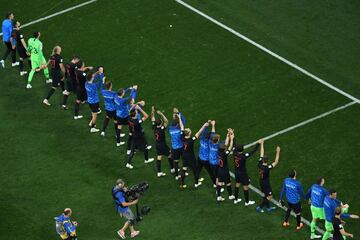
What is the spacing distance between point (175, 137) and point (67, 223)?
5.12 metres

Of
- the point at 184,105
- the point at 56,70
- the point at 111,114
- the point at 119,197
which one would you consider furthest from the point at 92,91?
the point at 119,197

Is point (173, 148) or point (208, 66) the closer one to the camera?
point (173, 148)

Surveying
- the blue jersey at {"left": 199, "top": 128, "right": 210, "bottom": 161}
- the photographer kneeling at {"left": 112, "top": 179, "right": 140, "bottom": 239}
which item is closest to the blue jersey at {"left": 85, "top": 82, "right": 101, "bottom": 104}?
the blue jersey at {"left": 199, "top": 128, "right": 210, "bottom": 161}

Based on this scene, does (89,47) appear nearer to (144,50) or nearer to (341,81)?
(144,50)

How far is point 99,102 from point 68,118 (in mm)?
1298

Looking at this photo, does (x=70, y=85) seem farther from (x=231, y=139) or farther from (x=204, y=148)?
(x=231, y=139)

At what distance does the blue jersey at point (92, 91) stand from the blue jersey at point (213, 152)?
220 inches

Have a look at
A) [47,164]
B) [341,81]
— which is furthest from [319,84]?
[47,164]

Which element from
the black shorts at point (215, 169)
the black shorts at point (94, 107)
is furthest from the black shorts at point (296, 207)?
the black shorts at point (94, 107)

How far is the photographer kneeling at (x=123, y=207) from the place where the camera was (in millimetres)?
32406

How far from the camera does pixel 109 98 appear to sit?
1474 inches

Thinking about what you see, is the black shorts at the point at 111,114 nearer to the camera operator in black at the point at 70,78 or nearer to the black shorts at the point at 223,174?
the camera operator in black at the point at 70,78

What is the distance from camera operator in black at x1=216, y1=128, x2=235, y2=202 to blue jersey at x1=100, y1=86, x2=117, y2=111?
4.67 m

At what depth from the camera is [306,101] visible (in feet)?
129
